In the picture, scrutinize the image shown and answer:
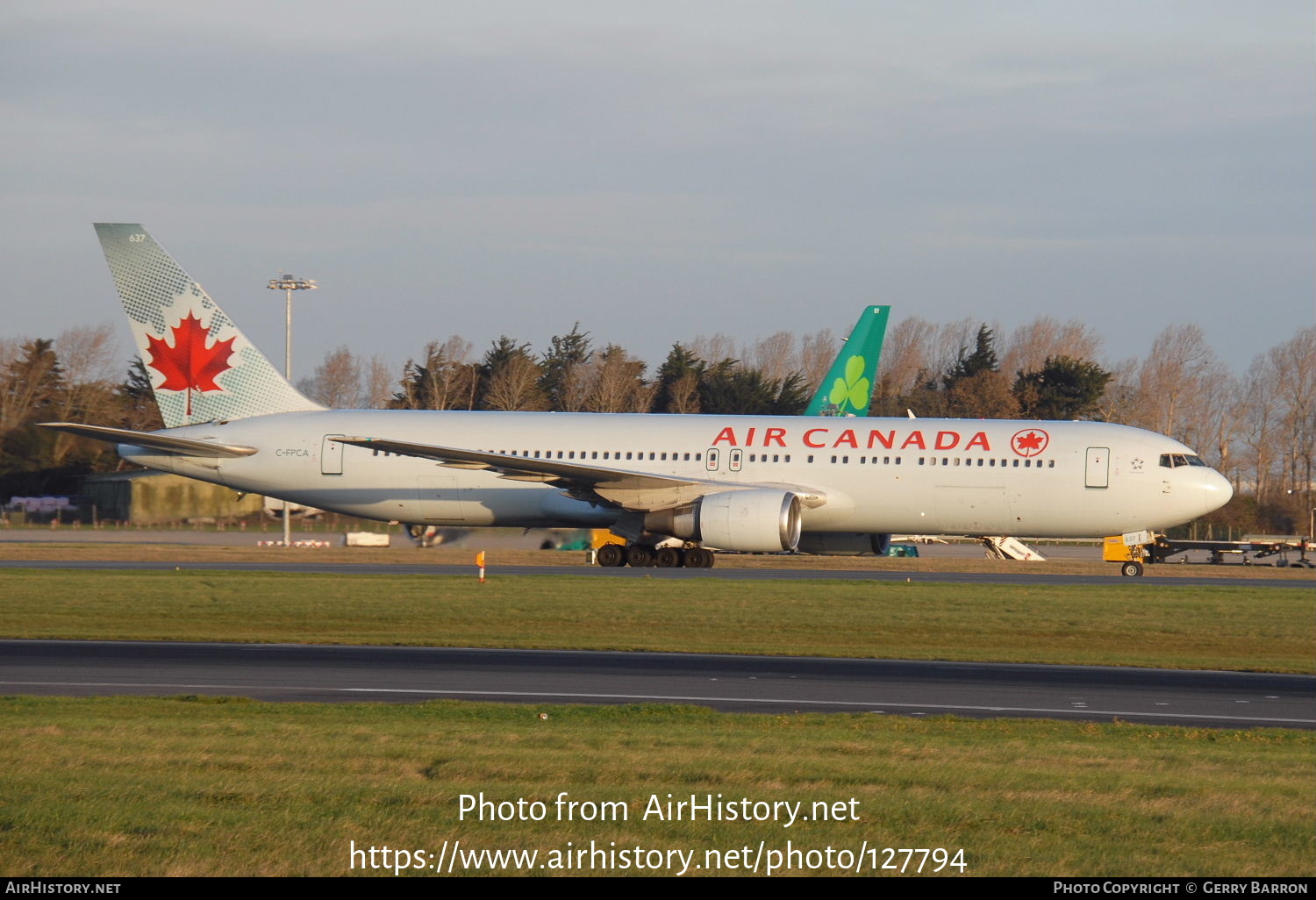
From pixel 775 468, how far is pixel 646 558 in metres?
3.87

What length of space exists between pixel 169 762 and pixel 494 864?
3647mm

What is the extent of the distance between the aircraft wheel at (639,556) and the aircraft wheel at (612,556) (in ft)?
0.42

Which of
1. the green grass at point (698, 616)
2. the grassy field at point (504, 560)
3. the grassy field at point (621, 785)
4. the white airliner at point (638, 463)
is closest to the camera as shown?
the grassy field at point (621, 785)

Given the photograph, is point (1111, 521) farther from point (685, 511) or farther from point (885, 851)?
point (885, 851)

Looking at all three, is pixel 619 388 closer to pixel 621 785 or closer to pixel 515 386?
pixel 515 386

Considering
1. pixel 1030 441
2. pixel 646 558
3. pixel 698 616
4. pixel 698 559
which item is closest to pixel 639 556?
pixel 646 558

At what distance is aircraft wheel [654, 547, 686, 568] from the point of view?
34.8 m

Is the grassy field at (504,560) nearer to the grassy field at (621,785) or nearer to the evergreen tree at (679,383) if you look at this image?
the grassy field at (621,785)

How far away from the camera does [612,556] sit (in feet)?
113

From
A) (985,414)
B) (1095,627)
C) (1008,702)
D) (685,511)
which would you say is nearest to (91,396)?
(685,511)

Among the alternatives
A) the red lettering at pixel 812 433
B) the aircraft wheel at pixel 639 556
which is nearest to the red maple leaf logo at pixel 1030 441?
the red lettering at pixel 812 433

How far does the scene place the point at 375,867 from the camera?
6762mm

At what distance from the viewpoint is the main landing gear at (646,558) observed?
113 ft

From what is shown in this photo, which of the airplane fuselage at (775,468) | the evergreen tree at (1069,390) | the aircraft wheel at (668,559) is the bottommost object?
the aircraft wheel at (668,559)
